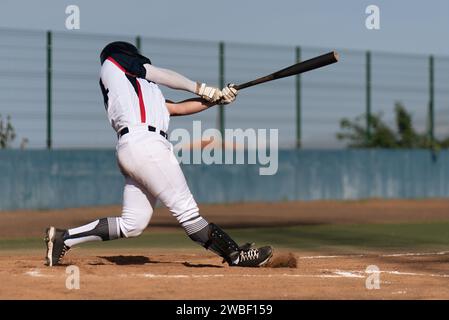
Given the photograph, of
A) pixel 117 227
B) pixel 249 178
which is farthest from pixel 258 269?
pixel 249 178

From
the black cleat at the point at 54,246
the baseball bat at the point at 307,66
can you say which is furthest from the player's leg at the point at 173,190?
the baseball bat at the point at 307,66

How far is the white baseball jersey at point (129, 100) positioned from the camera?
878cm

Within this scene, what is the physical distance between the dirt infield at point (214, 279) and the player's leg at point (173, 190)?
29 cm

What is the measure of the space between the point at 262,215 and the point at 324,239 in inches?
295

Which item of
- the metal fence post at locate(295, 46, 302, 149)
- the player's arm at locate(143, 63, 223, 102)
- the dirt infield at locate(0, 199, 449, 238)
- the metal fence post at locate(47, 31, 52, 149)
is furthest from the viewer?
the metal fence post at locate(295, 46, 302, 149)

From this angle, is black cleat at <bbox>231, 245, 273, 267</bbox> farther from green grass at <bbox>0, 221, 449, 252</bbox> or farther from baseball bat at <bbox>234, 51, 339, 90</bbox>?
green grass at <bbox>0, 221, 449, 252</bbox>

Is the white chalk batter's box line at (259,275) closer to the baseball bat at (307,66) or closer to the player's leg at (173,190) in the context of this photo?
the player's leg at (173,190)

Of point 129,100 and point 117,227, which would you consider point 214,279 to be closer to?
point 117,227

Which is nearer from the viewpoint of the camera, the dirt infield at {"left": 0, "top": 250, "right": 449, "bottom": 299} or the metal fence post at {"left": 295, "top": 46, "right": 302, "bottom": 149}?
the dirt infield at {"left": 0, "top": 250, "right": 449, "bottom": 299}

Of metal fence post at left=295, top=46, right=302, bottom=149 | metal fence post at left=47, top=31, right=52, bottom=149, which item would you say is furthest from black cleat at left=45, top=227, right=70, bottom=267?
metal fence post at left=295, top=46, right=302, bottom=149

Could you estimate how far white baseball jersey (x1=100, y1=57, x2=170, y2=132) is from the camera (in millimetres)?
8781

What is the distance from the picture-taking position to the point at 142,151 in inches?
342

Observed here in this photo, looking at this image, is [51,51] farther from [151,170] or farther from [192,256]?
[151,170]

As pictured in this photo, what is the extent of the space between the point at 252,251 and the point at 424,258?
8.75 feet
